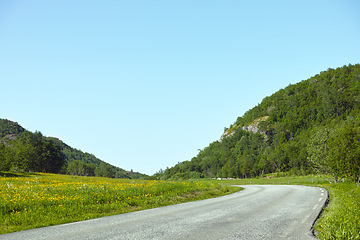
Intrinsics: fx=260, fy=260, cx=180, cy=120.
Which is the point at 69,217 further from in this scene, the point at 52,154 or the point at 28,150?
the point at 52,154

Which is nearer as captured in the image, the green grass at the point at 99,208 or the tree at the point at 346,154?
the green grass at the point at 99,208

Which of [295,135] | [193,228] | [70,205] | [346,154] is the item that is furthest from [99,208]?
[295,135]

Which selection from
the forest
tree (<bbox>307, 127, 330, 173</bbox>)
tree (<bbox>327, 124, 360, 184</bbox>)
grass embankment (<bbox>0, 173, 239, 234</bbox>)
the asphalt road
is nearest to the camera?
the asphalt road

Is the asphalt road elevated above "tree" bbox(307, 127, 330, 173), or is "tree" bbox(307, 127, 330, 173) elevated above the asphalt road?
"tree" bbox(307, 127, 330, 173)

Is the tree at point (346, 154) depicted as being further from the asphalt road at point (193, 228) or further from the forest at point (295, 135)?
the forest at point (295, 135)

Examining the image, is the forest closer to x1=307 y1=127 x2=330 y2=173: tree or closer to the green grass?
x1=307 y1=127 x2=330 y2=173: tree

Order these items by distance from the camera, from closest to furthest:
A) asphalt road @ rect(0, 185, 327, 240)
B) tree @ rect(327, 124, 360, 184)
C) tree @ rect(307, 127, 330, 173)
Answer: asphalt road @ rect(0, 185, 327, 240) < tree @ rect(327, 124, 360, 184) < tree @ rect(307, 127, 330, 173)

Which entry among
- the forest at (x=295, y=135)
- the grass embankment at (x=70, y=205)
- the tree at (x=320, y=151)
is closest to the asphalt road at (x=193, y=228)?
the grass embankment at (x=70, y=205)

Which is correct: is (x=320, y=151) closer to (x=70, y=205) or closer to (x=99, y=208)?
(x=99, y=208)

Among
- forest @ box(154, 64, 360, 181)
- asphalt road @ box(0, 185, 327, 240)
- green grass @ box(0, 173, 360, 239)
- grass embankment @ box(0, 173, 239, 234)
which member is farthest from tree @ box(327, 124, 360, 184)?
forest @ box(154, 64, 360, 181)

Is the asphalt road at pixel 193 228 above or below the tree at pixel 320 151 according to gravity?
below

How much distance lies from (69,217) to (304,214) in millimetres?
9602

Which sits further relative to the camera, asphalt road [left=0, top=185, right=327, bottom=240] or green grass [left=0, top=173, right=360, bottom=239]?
green grass [left=0, top=173, right=360, bottom=239]

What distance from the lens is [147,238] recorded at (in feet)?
22.0
